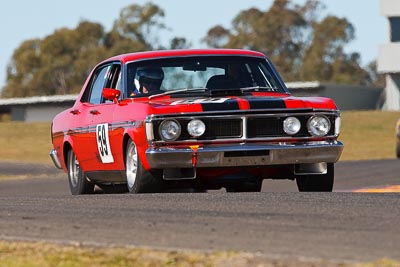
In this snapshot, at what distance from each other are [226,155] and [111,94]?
155cm

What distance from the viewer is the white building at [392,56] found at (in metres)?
65.1

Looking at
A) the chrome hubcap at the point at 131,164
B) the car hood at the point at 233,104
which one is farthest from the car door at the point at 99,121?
the car hood at the point at 233,104

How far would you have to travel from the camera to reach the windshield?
1286 cm

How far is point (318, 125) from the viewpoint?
12195 mm

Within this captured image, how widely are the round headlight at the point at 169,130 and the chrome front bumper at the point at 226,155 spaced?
106mm

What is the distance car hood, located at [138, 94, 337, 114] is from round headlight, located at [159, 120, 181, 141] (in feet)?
0.34

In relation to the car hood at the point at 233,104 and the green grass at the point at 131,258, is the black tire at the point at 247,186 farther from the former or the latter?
the green grass at the point at 131,258

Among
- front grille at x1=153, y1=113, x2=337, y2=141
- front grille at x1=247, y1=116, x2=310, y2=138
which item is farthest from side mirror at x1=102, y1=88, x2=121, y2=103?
front grille at x1=247, y1=116, x2=310, y2=138

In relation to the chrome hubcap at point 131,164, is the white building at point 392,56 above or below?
below

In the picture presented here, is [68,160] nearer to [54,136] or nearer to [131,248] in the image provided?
[54,136]

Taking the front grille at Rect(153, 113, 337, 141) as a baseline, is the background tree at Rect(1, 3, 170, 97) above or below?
below

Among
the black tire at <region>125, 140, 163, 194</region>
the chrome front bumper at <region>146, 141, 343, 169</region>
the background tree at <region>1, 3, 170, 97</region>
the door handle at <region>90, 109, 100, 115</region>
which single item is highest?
the door handle at <region>90, 109, 100, 115</region>

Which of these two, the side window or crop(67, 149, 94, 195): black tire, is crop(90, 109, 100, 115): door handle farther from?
crop(67, 149, 94, 195): black tire

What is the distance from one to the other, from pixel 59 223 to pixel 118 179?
166 inches
